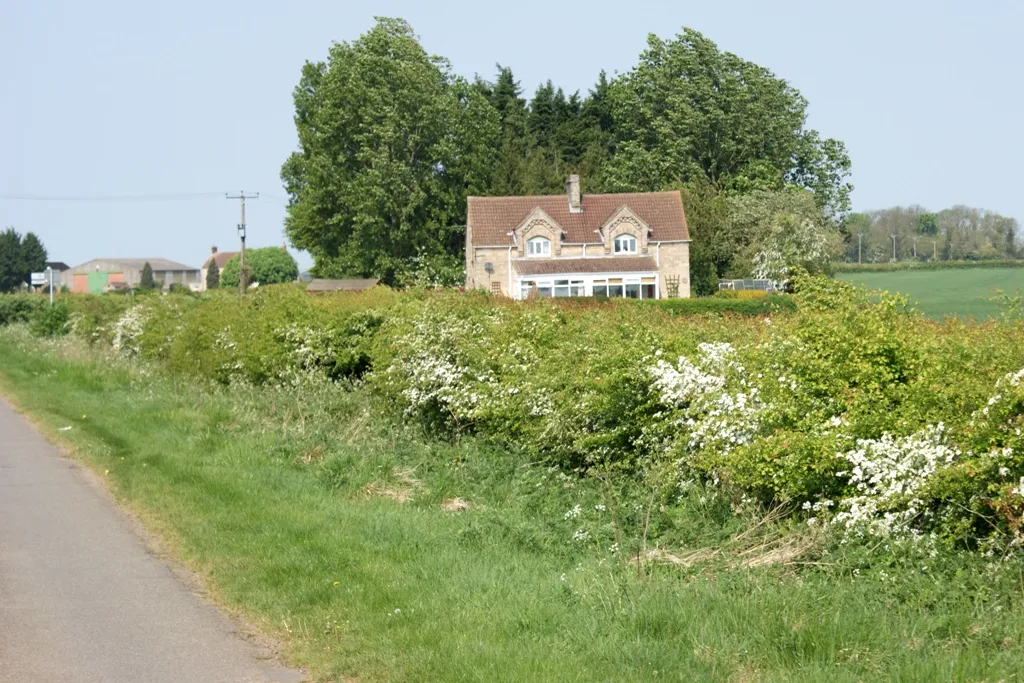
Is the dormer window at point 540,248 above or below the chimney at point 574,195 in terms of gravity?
below

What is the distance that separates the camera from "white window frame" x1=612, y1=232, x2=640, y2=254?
228 ft

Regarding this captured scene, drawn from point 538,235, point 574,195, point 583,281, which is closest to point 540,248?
point 538,235

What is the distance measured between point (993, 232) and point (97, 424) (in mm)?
77175

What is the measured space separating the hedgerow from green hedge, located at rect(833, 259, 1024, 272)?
58.1m

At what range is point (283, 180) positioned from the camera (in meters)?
76.6

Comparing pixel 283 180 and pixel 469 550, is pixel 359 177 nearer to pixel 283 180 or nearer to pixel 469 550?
pixel 283 180

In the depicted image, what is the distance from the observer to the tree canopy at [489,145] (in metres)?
67.4

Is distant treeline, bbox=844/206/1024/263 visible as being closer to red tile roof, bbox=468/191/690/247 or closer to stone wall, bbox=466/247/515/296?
red tile roof, bbox=468/191/690/247

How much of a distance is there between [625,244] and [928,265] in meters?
24.7

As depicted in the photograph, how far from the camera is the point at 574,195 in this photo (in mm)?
69875

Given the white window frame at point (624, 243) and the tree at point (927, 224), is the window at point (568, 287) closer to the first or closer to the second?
the white window frame at point (624, 243)

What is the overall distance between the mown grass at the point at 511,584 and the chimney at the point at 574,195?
57.1 metres

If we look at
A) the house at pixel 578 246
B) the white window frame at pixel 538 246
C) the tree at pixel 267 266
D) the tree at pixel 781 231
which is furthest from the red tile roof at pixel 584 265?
the tree at pixel 267 266

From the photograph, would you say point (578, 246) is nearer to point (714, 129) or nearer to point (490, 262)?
point (490, 262)
